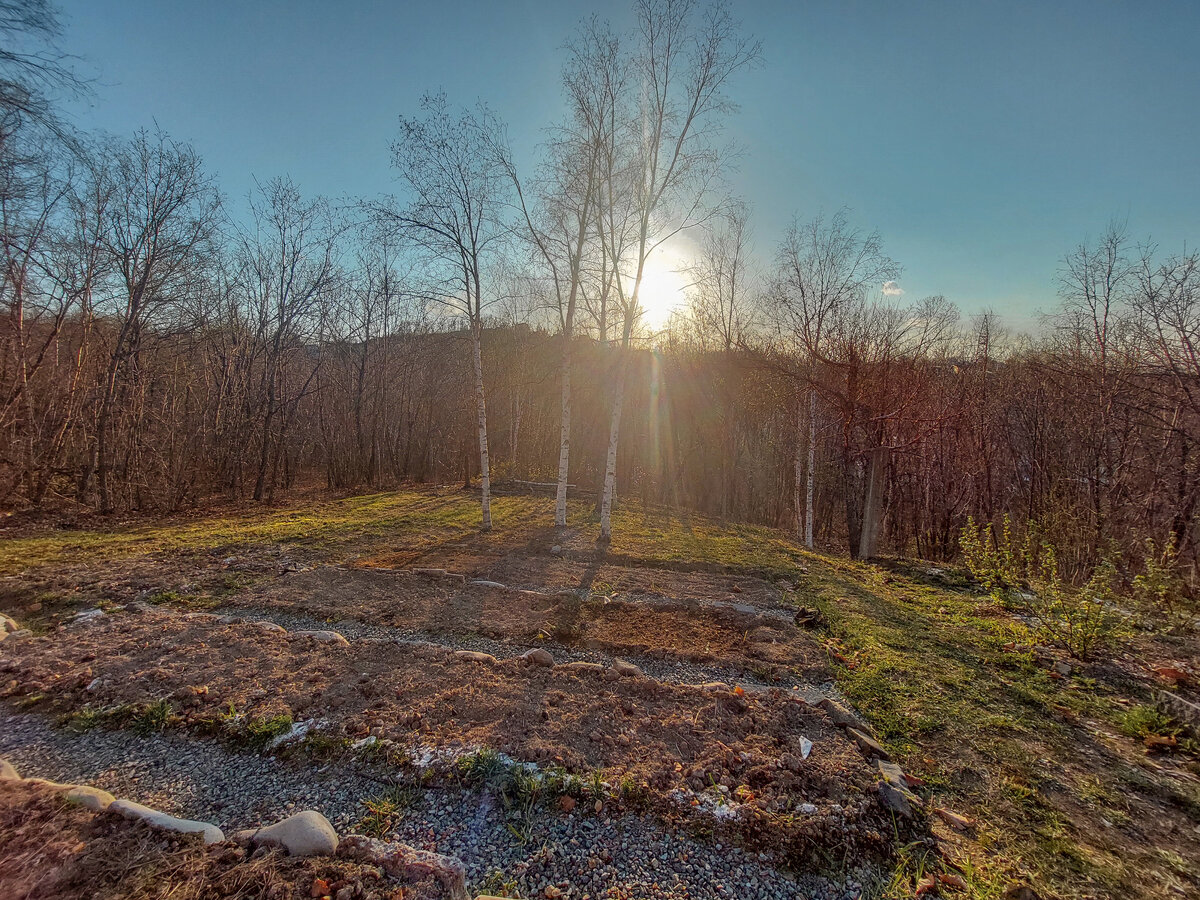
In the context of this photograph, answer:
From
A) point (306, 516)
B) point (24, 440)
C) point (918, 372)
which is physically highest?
point (918, 372)

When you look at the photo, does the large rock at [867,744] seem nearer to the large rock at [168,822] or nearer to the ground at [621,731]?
the ground at [621,731]

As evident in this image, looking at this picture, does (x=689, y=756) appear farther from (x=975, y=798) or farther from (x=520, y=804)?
(x=975, y=798)

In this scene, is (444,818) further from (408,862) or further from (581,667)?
(581,667)

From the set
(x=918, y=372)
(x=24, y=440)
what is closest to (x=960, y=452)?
(x=918, y=372)

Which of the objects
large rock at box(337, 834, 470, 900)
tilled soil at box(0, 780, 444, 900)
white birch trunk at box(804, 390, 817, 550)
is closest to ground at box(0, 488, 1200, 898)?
large rock at box(337, 834, 470, 900)

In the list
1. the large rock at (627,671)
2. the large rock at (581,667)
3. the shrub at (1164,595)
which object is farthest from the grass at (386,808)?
the shrub at (1164,595)

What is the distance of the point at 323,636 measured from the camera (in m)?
4.29

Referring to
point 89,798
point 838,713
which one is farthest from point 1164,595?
point 89,798

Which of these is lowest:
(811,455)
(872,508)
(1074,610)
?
(1074,610)

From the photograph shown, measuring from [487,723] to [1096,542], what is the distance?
1071 cm

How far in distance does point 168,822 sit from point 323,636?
2.23 m

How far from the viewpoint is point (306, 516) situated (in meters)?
11.4

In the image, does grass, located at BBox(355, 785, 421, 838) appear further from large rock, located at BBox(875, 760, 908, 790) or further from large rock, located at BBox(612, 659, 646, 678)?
large rock, located at BBox(875, 760, 908, 790)

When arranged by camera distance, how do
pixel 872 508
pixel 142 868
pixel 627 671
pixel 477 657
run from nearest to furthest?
1. pixel 142 868
2. pixel 627 671
3. pixel 477 657
4. pixel 872 508
